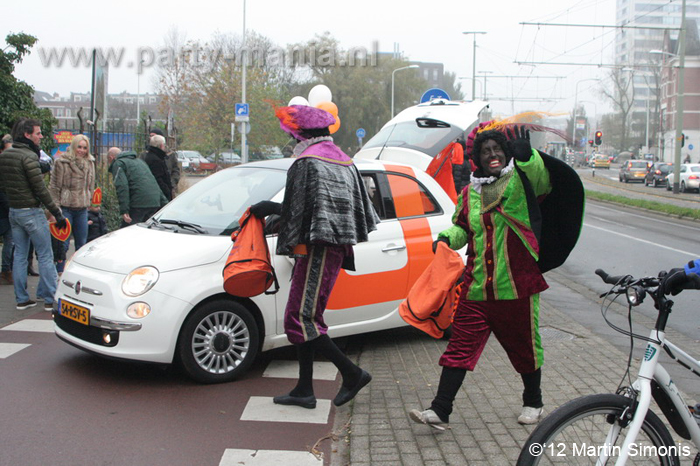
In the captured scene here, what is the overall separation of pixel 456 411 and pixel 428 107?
29.9 ft

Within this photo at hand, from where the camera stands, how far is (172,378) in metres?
5.27

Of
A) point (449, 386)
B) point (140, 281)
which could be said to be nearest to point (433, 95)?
point (140, 281)

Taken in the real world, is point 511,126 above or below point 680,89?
below

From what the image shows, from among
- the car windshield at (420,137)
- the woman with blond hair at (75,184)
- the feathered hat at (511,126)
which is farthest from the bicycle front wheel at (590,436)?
the car windshield at (420,137)

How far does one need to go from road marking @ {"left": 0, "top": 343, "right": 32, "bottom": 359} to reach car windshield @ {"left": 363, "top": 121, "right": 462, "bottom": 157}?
7014 mm

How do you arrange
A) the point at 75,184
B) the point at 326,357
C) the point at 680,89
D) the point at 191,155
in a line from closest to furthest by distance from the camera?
the point at 326,357, the point at 75,184, the point at 680,89, the point at 191,155

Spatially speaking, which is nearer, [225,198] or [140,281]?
[140,281]

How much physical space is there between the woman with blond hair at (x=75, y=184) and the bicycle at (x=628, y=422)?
6783 millimetres

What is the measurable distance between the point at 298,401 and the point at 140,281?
4.45ft

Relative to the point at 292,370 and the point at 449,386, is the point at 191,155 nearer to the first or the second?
the point at 292,370

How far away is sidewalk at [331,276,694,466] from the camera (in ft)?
12.9

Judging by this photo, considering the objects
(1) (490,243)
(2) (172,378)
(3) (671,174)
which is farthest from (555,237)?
(3) (671,174)

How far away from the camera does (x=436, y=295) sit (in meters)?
4.52

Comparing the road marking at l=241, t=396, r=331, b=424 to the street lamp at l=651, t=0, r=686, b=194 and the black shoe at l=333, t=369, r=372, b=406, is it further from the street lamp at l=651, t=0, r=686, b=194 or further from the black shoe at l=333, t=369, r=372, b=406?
the street lamp at l=651, t=0, r=686, b=194
